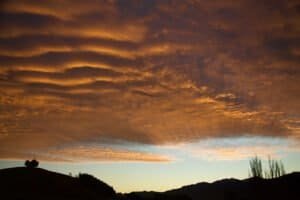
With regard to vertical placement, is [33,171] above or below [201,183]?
below

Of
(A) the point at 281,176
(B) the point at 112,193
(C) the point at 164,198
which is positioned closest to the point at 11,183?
(B) the point at 112,193

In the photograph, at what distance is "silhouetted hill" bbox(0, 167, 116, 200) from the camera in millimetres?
33250

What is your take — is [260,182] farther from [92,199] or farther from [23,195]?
[23,195]

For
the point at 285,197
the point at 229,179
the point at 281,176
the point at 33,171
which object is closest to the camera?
the point at 33,171

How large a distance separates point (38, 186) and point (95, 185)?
9.88 m

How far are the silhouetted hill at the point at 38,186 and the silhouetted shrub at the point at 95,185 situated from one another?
84cm

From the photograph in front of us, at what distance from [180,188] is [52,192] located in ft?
273

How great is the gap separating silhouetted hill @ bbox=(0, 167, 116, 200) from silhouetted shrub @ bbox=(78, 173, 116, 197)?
33.3 inches

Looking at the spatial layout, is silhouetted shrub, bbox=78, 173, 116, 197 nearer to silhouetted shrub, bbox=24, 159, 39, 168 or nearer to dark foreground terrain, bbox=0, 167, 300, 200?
dark foreground terrain, bbox=0, 167, 300, 200

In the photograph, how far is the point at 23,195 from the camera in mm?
32656

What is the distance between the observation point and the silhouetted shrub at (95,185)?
43.8 m

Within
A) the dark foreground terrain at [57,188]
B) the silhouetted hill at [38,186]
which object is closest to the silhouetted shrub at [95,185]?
the dark foreground terrain at [57,188]

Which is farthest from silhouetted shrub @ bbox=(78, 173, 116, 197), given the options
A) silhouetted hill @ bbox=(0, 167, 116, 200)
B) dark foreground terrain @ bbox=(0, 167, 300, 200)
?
silhouetted hill @ bbox=(0, 167, 116, 200)

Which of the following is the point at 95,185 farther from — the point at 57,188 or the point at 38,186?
the point at 38,186
